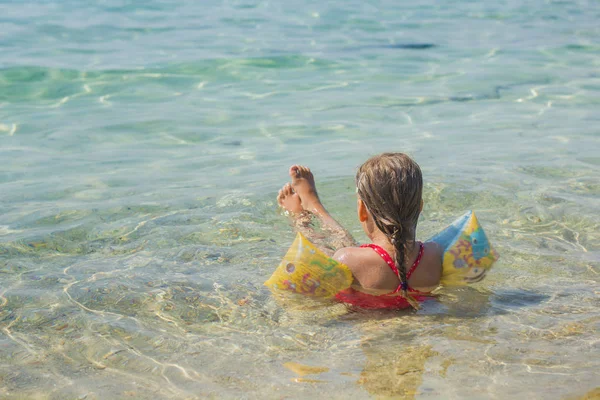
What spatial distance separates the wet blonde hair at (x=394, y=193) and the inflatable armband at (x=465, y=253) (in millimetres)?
311

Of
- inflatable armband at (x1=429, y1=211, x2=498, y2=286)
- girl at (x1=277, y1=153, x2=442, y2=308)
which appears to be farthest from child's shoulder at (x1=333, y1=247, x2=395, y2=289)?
inflatable armband at (x1=429, y1=211, x2=498, y2=286)

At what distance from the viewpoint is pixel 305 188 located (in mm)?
5047

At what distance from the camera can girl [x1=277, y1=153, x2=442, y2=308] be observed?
11.0ft

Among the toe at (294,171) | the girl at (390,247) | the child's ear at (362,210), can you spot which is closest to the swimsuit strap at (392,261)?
the girl at (390,247)

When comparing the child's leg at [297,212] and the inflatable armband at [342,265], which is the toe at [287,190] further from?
the inflatable armband at [342,265]

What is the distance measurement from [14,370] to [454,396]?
172cm

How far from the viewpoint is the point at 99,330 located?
3.35m

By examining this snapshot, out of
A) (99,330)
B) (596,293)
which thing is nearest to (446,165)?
(596,293)

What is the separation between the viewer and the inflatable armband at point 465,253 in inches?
145

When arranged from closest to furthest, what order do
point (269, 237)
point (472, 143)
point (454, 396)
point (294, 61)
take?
point (454, 396)
point (269, 237)
point (472, 143)
point (294, 61)

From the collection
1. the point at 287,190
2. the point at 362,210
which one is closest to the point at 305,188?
the point at 287,190

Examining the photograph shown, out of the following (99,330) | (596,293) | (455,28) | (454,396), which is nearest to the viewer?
(454,396)

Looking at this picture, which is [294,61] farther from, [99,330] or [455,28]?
[99,330]

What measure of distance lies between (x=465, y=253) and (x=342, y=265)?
0.63 metres
